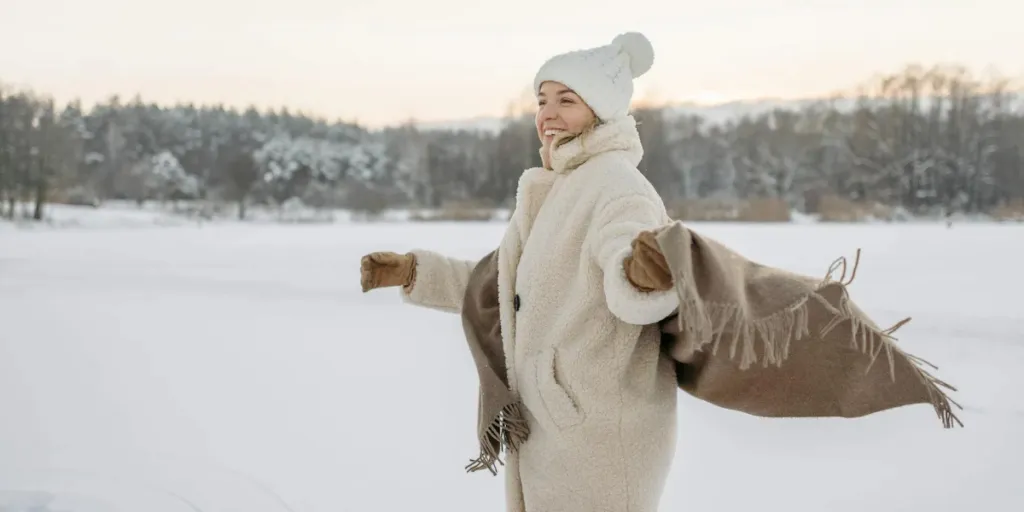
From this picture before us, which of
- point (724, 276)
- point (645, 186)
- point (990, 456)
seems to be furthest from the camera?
point (990, 456)

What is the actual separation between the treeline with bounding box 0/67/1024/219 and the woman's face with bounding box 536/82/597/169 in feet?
83.7

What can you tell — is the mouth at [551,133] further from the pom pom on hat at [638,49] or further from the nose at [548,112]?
the pom pom on hat at [638,49]

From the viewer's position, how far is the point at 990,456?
10.4 feet

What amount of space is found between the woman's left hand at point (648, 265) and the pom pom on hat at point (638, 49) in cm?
52

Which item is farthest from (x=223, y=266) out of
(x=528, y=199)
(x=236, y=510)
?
(x=528, y=199)

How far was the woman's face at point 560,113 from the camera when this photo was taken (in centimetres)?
149

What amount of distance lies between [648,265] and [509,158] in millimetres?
37580

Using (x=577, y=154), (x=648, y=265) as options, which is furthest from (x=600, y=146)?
(x=648, y=265)

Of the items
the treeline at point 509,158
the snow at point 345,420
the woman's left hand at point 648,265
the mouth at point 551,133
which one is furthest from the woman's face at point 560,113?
the treeline at point 509,158

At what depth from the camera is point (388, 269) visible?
5.82ft

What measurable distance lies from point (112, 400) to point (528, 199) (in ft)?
11.4

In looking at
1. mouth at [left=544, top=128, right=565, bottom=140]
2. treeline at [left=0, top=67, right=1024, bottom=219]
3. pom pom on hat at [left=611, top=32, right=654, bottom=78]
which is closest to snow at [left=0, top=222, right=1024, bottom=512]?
mouth at [left=544, top=128, right=565, bottom=140]

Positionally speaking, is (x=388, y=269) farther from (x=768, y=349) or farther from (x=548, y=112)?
(x=768, y=349)

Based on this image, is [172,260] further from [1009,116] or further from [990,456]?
[1009,116]
